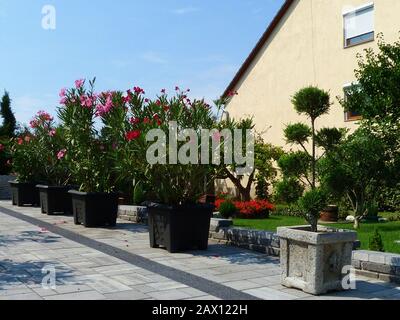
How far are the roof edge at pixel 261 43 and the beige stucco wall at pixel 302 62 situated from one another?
0.75 feet

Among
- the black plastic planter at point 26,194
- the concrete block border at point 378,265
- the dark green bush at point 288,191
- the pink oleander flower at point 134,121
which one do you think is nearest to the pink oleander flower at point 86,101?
the pink oleander flower at point 134,121

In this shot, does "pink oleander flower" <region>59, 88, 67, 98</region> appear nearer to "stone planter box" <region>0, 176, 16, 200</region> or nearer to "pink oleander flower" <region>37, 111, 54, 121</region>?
"pink oleander flower" <region>37, 111, 54, 121</region>

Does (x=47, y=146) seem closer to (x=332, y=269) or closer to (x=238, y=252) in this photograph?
(x=238, y=252)

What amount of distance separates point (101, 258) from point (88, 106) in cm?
535

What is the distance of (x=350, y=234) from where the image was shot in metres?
5.96

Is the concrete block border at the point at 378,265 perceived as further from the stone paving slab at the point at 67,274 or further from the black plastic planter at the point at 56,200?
the black plastic planter at the point at 56,200

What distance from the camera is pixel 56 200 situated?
1482 cm

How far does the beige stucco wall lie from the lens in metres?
17.5

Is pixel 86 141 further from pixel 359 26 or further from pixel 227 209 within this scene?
pixel 359 26

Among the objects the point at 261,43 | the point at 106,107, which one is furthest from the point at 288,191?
the point at 261,43

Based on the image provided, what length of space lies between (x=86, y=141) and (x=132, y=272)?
5999mm

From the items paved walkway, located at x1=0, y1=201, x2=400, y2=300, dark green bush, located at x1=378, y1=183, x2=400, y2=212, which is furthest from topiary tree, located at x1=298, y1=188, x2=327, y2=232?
dark green bush, located at x1=378, y1=183, x2=400, y2=212

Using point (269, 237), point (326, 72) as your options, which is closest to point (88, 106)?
point (269, 237)
